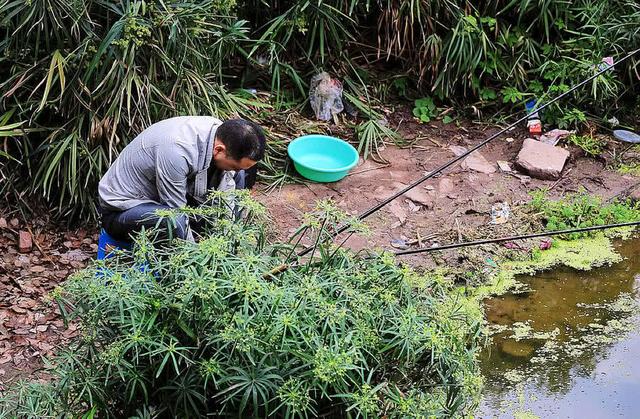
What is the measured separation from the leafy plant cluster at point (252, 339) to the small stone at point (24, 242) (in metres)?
1.76

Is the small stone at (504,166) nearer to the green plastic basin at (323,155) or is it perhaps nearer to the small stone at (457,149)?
the small stone at (457,149)

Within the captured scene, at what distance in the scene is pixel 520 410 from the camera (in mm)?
4074

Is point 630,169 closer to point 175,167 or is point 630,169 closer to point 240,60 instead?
point 240,60

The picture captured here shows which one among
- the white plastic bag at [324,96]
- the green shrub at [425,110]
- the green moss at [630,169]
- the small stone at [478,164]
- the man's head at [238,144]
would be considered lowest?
the small stone at [478,164]

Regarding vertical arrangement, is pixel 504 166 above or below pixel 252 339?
below

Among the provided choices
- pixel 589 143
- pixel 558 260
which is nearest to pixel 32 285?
pixel 558 260

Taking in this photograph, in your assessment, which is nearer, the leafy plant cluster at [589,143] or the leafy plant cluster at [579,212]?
the leafy plant cluster at [579,212]

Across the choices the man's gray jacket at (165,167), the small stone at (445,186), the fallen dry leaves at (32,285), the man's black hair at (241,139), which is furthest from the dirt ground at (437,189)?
the man's black hair at (241,139)

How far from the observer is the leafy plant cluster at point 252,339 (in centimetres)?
262

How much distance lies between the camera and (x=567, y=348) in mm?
4516

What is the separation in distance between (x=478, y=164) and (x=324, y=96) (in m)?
1.18

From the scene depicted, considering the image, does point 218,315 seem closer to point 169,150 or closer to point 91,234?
point 169,150

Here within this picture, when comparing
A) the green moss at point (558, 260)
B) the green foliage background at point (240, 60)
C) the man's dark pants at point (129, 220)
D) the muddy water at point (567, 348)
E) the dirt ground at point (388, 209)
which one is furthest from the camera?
the green moss at point (558, 260)

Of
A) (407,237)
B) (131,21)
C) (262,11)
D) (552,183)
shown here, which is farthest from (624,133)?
(131,21)
